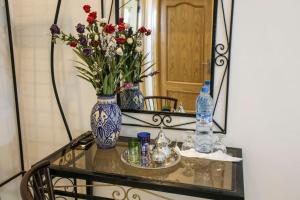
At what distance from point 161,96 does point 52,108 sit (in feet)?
2.53

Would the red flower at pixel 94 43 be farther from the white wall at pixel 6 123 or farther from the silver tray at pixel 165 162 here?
the white wall at pixel 6 123

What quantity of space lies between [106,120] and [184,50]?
54cm

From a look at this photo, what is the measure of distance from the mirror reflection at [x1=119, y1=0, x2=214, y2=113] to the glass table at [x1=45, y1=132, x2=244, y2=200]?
1.11 ft

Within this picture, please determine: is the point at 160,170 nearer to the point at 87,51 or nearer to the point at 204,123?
the point at 204,123

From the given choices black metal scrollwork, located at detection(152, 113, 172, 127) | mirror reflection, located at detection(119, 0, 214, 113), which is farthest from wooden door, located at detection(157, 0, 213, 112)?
black metal scrollwork, located at detection(152, 113, 172, 127)

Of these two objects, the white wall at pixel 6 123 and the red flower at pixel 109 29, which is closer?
the red flower at pixel 109 29

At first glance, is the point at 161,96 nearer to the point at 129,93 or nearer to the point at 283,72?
the point at 129,93

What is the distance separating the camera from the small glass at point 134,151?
4.41 ft

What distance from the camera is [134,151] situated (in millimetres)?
1416

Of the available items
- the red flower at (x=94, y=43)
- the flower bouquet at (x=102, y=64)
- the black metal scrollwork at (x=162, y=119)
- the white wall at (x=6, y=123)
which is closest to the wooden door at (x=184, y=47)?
the black metal scrollwork at (x=162, y=119)

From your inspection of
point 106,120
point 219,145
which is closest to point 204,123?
point 219,145

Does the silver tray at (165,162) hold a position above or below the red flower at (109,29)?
below

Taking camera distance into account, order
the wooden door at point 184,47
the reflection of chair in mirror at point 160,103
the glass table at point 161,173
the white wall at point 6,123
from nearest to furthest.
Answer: the glass table at point 161,173
the wooden door at point 184,47
the reflection of chair in mirror at point 160,103
the white wall at point 6,123

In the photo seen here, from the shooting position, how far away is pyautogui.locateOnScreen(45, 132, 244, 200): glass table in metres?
1.12
